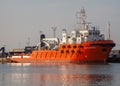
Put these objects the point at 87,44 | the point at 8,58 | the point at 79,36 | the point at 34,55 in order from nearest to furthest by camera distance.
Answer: the point at 87,44
the point at 79,36
the point at 34,55
the point at 8,58

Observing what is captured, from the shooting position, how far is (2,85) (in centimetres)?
4169

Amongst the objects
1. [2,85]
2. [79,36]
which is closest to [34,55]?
[79,36]

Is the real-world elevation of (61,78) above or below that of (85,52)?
below

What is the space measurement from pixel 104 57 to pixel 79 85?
50.6 metres

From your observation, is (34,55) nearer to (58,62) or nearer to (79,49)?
(58,62)

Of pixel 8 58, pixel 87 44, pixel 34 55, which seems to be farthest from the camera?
pixel 8 58

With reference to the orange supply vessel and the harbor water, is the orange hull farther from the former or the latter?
the harbor water

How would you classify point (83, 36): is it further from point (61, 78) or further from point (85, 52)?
point (61, 78)

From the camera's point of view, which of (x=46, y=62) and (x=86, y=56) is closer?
(x=86, y=56)

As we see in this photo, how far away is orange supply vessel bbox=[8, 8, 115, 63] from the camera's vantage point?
90375mm

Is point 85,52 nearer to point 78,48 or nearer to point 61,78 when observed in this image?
point 78,48

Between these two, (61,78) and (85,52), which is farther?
(85,52)

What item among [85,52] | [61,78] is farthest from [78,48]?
[61,78]

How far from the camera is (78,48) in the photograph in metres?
91.6
